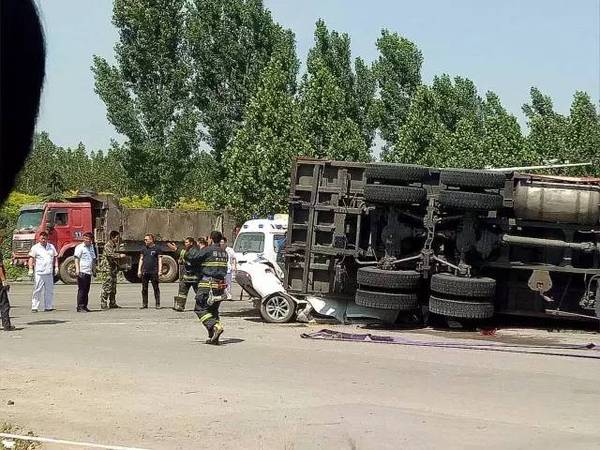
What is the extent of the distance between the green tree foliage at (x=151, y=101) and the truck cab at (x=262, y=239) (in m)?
22.1

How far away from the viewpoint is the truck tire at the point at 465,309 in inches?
618

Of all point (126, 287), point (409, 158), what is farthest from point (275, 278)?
point (409, 158)

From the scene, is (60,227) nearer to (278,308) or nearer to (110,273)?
(110,273)

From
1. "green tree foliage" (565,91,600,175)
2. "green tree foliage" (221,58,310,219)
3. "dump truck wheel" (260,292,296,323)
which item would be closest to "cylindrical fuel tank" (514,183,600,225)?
"dump truck wheel" (260,292,296,323)

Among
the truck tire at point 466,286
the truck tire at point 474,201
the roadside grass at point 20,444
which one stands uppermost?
the truck tire at point 474,201

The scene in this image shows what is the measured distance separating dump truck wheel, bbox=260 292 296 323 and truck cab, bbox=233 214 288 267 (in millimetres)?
2152

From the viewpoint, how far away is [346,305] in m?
17.6

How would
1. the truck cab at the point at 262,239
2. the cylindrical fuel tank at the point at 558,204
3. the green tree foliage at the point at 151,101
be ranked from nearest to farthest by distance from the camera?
the cylindrical fuel tank at the point at 558,204 → the truck cab at the point at 262,239 → the green tree foliage at the point at 151,101

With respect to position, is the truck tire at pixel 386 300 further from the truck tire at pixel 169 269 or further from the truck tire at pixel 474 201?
the truck tire at pixel 169 269

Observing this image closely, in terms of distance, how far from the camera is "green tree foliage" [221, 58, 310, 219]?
3550cm

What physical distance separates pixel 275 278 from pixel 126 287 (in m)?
13.7

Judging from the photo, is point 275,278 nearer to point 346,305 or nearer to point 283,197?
point 346,305

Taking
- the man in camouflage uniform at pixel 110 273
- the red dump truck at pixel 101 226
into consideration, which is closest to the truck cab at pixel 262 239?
the man in camouflage uniform at pixel 110 273

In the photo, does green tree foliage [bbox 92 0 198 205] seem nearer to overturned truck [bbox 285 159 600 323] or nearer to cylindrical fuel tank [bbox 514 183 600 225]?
overturned truck [bbox 285 159 600 323]
